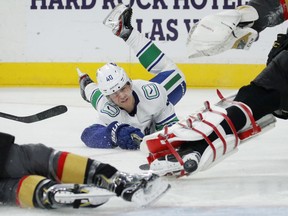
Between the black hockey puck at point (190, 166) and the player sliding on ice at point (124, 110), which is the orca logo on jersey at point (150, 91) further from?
the black hockey puck at point (190, 166)

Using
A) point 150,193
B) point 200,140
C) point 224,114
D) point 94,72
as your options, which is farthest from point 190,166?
point 94,72

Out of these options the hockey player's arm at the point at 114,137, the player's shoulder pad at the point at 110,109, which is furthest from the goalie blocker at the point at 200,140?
the player's shoulder pad at the point at 110,109

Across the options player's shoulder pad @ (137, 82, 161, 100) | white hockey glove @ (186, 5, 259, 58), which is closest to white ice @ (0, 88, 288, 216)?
player's shoulder pad @ (137, 82, 161, 100)

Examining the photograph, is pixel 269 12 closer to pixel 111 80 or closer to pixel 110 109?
pixel 111 80

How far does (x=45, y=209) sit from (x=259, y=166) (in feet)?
3.84

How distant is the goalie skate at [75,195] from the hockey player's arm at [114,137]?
4.87 feet

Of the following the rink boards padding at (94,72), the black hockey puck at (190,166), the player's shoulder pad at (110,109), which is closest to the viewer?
the black hockey puck at (190,166)

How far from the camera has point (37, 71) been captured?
6781 mm

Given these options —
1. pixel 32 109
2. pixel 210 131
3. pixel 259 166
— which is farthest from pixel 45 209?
pixel 32 109

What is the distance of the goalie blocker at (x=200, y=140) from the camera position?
10.2 feet

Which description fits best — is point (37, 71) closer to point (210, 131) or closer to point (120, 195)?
point (210, 131)

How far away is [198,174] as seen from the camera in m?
3.37

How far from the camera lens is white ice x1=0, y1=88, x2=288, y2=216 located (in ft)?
8.87

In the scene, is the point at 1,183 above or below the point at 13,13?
above
